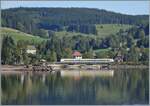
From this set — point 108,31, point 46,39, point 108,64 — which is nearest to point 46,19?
point 46,39

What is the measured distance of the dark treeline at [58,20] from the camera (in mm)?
7941

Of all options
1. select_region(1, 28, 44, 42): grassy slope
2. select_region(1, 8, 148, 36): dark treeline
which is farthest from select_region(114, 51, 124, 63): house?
select_region(1, 28, 44, 42): grassy slope

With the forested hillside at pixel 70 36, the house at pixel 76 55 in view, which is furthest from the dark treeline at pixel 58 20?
the house at pixel 76 55

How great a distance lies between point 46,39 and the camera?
9125 mm

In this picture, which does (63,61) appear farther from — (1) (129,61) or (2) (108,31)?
(2) (108,31)

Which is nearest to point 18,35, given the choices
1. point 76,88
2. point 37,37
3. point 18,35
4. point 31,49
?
point 18,35

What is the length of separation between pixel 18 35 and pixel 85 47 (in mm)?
1161

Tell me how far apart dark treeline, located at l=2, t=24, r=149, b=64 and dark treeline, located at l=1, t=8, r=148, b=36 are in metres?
0.20

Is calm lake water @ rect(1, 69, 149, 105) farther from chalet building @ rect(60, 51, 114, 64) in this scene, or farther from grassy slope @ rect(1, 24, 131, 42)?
grassy slope @ rect(1, 24, 131, 42)

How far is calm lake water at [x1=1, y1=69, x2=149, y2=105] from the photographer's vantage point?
21.0ft

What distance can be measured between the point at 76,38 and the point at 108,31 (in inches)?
55.1

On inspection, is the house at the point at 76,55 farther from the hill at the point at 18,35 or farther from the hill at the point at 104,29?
the hill at the point at 18,35

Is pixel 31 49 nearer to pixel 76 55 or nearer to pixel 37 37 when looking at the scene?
pixel 37 37

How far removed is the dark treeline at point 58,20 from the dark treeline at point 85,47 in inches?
8.0
